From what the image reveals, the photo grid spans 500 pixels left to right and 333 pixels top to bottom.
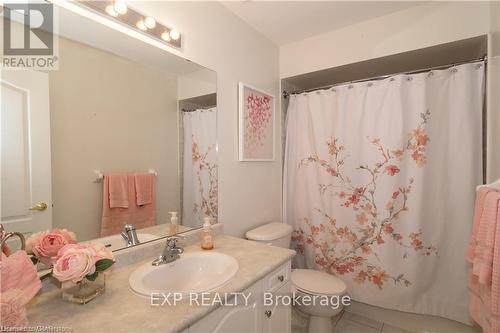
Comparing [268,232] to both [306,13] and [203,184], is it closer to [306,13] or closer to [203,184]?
[203,184]

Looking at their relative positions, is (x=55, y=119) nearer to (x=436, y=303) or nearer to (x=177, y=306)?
(x=177, y=306)

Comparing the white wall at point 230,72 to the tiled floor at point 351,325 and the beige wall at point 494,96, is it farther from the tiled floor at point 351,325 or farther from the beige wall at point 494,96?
the beige wall at point 494,96

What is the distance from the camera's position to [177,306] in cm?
77

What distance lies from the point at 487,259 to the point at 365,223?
815 millimetres

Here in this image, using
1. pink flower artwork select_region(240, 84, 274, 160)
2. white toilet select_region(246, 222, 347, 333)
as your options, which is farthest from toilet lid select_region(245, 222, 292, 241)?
pink flower artwork select_region(240, 84, 274, 160)

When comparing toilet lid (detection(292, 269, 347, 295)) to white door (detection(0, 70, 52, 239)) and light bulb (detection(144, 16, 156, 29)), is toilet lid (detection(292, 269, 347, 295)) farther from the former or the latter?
light bulb (detection(144, 16, 156, 29))

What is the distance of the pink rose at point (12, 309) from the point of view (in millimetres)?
546

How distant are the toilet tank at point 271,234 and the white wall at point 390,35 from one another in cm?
135

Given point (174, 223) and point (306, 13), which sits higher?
point (306, 13)

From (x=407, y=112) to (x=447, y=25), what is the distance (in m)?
0.58

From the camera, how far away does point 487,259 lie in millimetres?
1062

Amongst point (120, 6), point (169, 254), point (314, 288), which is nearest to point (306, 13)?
point (120, 6)

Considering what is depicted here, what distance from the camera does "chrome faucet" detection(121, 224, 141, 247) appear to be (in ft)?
3.72

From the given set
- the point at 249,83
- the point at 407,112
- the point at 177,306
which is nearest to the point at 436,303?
the point at 407,112
